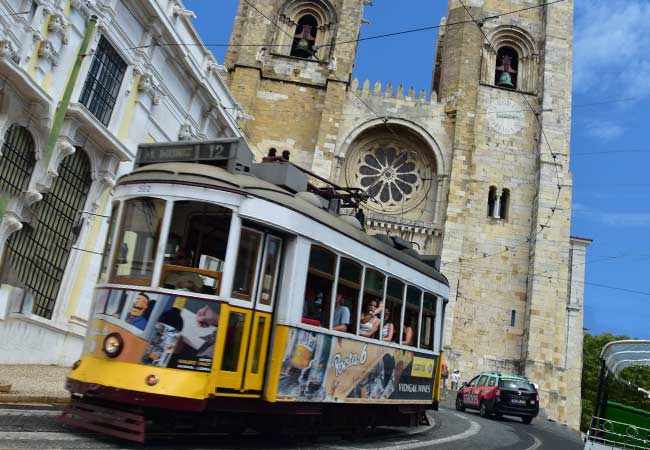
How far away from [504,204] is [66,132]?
65.6ft

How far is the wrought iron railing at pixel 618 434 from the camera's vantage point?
6.44 meters

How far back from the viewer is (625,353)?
679 cm

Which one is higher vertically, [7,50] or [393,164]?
[393,164]

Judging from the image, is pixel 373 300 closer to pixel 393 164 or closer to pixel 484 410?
pixel 484 410

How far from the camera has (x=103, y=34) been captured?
41.0ft

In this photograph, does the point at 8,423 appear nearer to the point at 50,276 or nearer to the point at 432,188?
the point at 50,276

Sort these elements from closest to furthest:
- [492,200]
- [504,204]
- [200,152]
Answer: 1. [200,152]
2. [504,204]
3. [492,200]

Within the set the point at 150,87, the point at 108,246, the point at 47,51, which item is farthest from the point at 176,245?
the point at 150,87

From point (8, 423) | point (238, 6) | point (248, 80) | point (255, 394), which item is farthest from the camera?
point (238, 6)

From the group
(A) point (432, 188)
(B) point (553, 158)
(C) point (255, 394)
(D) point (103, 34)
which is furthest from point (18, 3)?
(B) point (553, 158)

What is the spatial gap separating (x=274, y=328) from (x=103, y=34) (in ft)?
30.8

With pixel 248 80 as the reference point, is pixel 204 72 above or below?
below

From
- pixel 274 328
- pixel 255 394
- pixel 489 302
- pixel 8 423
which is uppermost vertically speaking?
pixel 489 302

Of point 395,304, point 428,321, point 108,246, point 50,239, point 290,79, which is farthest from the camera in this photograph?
point 290,79
